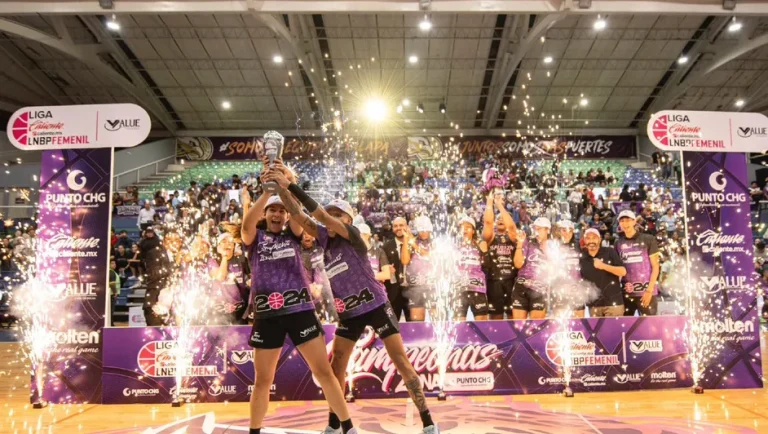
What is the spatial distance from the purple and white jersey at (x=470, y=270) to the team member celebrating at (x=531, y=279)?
1.63 feet

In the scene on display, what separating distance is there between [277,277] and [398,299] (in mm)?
3504

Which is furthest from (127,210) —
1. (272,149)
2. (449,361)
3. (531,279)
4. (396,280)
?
(272,149)

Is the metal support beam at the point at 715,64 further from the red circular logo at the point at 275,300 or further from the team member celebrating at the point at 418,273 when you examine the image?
the red circular logo at the point at 275,300

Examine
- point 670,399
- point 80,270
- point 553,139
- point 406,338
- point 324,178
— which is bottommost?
point 670,399

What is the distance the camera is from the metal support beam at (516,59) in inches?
597

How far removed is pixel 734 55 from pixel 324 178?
51.0 ft

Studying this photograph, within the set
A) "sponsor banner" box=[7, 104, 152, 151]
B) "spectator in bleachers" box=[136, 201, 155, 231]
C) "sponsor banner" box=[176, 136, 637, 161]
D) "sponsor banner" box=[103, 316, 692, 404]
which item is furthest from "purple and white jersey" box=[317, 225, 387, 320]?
"sponsor banner" box=[176, 136, 637, 161]

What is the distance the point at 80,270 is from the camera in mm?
6695

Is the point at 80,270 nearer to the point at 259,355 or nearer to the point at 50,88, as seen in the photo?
the point at 259,355

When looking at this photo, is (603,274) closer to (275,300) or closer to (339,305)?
(339,305)

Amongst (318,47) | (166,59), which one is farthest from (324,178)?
(166,59)

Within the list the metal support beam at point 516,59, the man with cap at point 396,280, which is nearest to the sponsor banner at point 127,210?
the man with cap at point 396,280

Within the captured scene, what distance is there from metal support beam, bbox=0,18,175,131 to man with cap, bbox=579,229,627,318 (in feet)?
53.5

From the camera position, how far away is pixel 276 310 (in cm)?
400
